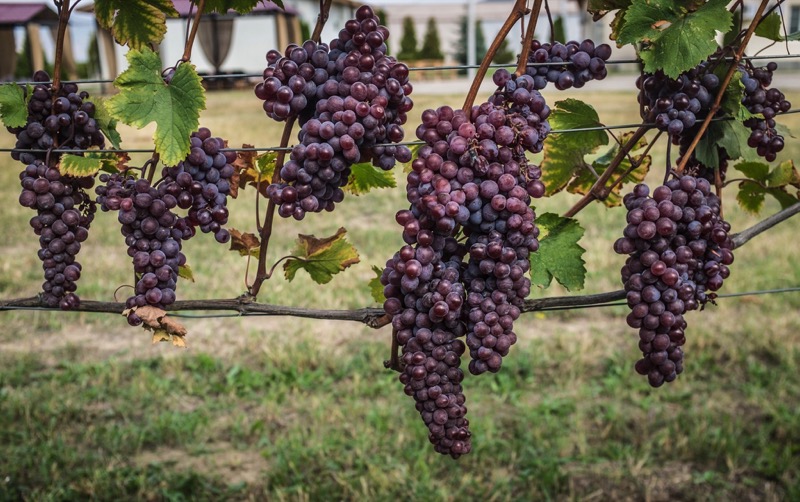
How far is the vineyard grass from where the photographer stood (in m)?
2.42

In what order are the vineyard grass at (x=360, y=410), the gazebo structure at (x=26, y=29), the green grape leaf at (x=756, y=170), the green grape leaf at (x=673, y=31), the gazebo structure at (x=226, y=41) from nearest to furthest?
the green grape leaf at (x=673, y=31), the green grape leaf at (x=756, y=170), the vineyard grass at (x=360, y=410), the gazebo structure at (x=26, y=29), the gazebo structure at (x=226, y=41)

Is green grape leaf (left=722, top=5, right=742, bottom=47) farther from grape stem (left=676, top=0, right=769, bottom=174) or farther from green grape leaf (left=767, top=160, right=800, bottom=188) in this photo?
green grape leaf (left=767, top=160, right=800, bottom=188)

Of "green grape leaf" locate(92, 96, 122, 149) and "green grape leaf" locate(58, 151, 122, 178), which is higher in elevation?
"green grape leaf" locate(92, 96, 122, 149)

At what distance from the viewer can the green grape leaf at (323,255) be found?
1.29 m

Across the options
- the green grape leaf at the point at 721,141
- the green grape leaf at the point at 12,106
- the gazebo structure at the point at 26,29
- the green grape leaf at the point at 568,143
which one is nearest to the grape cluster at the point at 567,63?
the green grape leaf at the point at 568,143

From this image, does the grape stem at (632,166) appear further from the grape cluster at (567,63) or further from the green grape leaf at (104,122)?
the green grape leaf at (104,122)

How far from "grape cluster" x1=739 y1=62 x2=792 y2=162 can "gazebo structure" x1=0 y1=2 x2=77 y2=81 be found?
16.7m

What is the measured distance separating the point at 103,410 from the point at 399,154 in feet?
7.42

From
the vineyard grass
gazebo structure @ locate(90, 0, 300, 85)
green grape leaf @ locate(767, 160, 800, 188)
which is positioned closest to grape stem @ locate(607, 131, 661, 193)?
green grape leaf @ locate(767, 160, 800, 188)

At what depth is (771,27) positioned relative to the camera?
1.34 metres

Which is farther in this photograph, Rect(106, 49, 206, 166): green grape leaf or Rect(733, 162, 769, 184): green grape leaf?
Rect(733, 162, 769, 184): green grape leaf

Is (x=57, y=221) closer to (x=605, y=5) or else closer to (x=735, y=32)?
(x=605, y=5)

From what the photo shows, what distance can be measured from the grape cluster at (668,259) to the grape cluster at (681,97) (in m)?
0.09

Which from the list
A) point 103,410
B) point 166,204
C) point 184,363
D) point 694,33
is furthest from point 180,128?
point 184,363
